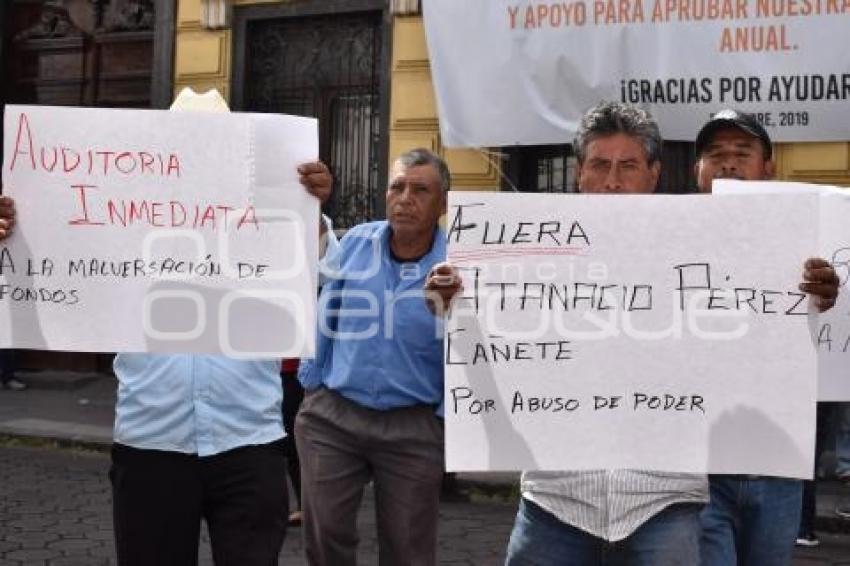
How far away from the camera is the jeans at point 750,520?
2498mm

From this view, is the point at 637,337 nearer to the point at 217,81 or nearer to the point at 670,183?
the point at 670,183

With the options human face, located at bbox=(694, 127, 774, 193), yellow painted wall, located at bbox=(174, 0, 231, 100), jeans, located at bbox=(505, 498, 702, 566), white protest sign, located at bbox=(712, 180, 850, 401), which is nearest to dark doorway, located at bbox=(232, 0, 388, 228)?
yellow painted wall, located at bbox=(174, 0, 231, 100)

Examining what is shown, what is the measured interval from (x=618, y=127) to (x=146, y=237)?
3.92 ft

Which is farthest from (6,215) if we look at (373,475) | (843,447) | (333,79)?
(333,79)

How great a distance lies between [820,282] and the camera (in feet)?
7.18

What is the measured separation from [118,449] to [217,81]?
7.73m

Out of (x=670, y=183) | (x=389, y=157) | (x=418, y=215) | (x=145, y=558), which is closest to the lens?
(x=145, y=558)

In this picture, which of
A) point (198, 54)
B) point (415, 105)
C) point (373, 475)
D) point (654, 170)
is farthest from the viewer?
point (198, 54)

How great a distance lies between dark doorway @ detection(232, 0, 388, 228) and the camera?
9719 millimetres

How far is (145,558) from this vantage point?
2.81 m

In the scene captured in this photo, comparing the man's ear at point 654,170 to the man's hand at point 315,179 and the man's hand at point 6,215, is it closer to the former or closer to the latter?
the man's hand at point 315,179

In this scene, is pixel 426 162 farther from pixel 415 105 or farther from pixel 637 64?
pixel 415 105

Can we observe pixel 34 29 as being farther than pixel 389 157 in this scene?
Yes

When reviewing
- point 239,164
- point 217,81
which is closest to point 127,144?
point 239,164
